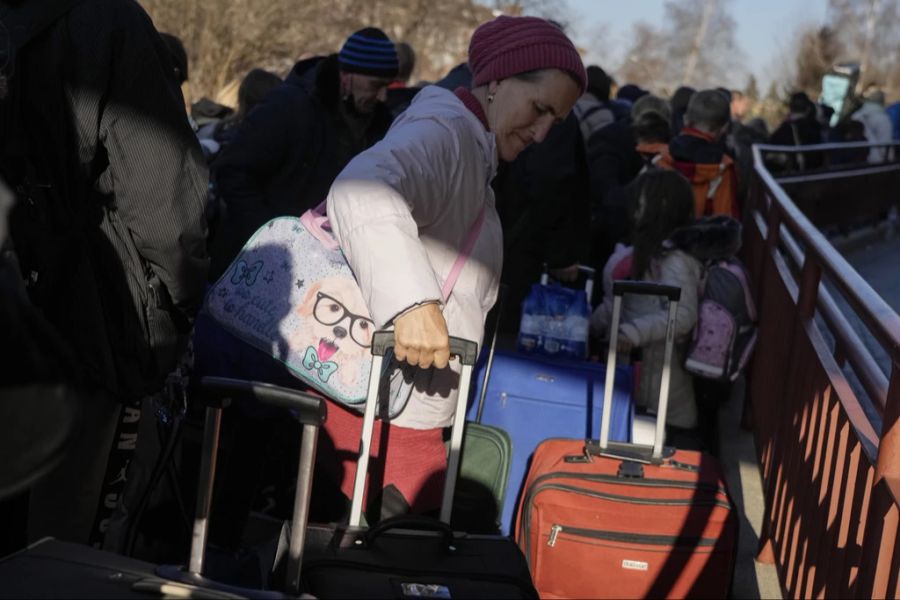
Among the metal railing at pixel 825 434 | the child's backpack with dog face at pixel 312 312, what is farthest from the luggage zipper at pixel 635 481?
the child's backpack with dog face at pixel 312 312

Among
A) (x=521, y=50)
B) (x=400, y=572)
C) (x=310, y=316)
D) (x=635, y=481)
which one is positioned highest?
(x=521, y=50)

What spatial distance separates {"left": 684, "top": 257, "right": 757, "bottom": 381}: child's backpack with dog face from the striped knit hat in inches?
66.6

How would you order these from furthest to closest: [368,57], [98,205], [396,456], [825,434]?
[368,57] < [825,434] < [396,456] < [98,205]

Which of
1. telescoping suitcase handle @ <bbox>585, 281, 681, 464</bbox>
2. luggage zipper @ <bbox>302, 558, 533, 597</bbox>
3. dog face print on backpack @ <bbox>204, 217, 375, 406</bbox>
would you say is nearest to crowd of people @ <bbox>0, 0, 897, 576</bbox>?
dog face print on backpack @ <bbox>204, 217, 375, 406</bbox>

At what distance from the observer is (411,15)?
79.2ft

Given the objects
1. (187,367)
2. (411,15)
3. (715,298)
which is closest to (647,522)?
(187,367)

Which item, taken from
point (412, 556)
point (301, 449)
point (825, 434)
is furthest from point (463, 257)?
point (825, 434)

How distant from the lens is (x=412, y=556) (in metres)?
3.00

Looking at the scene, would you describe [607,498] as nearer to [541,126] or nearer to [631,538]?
[631,538]

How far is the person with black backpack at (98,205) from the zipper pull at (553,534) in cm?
147

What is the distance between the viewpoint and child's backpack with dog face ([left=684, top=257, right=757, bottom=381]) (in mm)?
5773

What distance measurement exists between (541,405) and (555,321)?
588 millimetres

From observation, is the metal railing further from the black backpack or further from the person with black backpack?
the black backpack

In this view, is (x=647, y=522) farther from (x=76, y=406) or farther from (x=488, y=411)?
(x=76, y=406)
